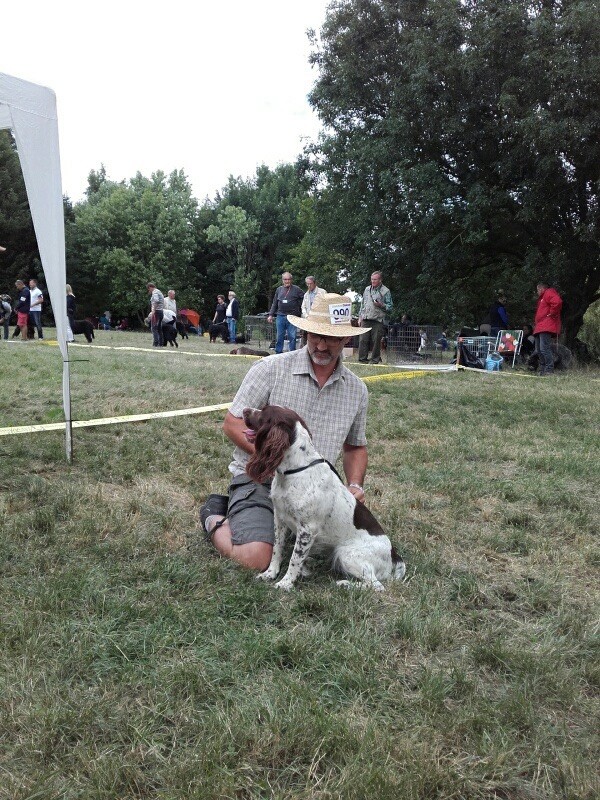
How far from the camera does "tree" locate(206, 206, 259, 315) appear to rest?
50.2 metres

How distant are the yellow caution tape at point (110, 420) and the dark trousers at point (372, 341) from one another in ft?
22.9

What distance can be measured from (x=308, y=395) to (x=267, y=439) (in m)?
0.80

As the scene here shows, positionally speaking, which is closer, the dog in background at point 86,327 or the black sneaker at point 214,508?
the black sneaker at point 214,508

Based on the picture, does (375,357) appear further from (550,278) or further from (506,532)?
(506,532)

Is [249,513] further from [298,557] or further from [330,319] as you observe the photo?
[330,319]

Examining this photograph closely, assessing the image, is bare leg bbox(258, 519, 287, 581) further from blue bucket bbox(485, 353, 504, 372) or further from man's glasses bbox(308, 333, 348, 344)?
blue bucket bbox(485, 353, 504, 372)

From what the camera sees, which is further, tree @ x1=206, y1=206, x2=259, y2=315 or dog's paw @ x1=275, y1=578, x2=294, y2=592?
tree @ x1=206, y1=206, x2=259, y2=315

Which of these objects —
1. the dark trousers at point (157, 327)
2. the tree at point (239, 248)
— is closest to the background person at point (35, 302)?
the dark trousers at point (157, 327)

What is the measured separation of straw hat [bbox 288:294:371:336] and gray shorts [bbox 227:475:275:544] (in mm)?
889

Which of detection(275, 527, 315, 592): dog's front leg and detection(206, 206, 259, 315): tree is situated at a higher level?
detection(206, 206, 259, 315): tree

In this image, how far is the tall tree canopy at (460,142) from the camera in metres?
15.6

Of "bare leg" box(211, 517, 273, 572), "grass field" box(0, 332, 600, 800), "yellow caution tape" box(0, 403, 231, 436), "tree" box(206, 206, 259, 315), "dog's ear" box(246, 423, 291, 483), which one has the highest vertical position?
"tree" box(206, 206, 259, 315)

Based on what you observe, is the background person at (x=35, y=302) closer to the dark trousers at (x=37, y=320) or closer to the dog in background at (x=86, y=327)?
the dark trousers at (x=37, y=320)

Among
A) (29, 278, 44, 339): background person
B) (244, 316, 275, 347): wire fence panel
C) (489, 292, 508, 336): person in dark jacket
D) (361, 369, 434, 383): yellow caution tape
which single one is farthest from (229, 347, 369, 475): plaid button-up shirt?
(244, 316, 275, 347): wire fence panel
